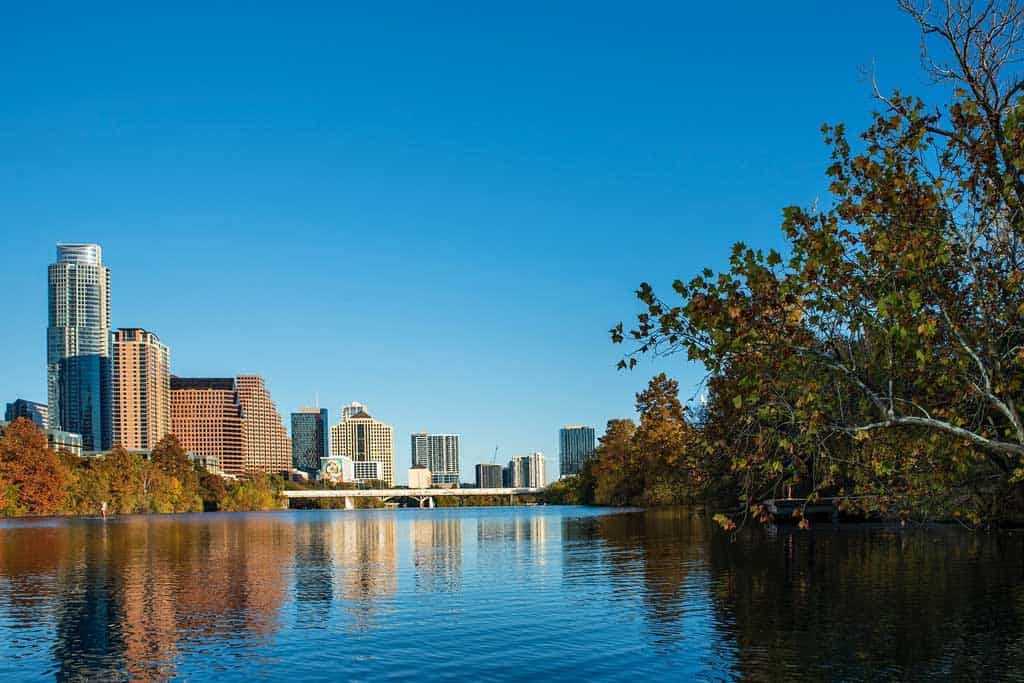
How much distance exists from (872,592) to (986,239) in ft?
74.2

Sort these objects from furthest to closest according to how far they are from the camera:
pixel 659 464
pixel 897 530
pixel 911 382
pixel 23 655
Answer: pixel 659 464, pixel 897 530, pixel 23 655, pixel 911 382

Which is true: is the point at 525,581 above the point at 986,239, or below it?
below

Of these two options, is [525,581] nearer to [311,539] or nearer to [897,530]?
[897,530]

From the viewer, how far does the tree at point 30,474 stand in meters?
164

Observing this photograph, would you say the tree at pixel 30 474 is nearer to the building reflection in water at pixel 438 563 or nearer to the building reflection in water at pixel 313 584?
the building reflection in water at pixel 438 563

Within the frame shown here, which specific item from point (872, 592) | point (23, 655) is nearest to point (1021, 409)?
point (872, 592)

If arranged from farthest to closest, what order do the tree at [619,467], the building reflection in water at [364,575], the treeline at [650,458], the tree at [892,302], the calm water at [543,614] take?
the tree at [619,467], the treeline at [650,458], the building reflection in water at [364,575], the calm water at [543,614], the tree at [892,302]

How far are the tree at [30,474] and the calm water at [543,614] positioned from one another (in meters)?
110

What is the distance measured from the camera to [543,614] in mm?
37938

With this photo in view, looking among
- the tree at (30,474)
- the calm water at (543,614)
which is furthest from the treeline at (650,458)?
the tree at (30,474)

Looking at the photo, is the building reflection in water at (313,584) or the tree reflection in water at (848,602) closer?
the tree reflection in water at (848,602)

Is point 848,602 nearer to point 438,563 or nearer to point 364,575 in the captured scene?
point 364,575

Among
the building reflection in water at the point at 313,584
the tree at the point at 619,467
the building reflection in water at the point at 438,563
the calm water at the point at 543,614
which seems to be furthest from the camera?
the tree at the point at 619,467

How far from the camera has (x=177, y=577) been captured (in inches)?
2124
